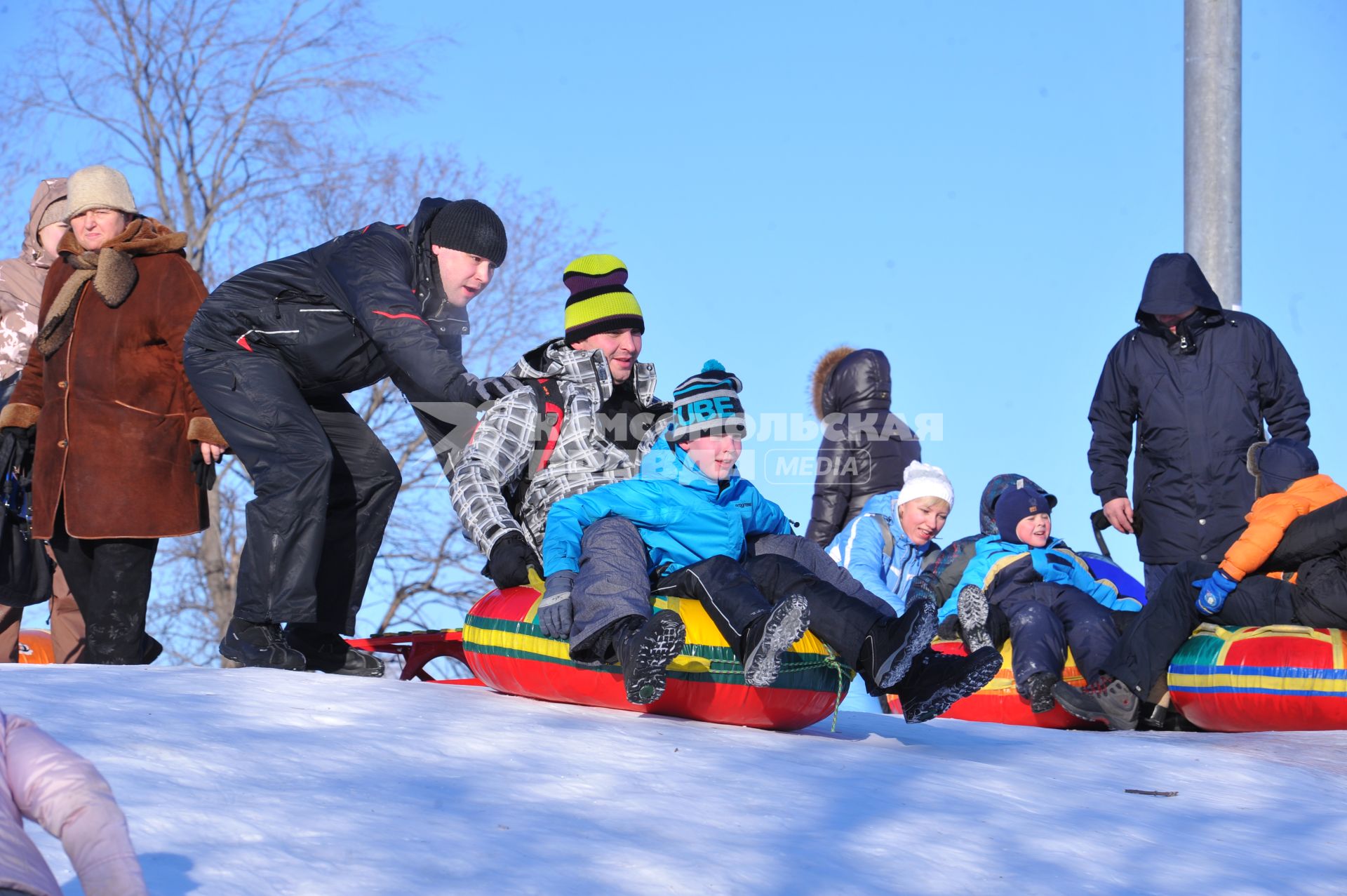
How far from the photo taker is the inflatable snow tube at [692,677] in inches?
169

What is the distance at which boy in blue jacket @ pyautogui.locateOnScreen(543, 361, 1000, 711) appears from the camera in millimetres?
3896

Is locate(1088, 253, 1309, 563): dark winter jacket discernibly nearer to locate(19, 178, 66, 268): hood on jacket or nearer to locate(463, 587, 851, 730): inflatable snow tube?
locate(463, 587, 851, 730): inflatable snow tube

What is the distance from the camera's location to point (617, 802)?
124 inches

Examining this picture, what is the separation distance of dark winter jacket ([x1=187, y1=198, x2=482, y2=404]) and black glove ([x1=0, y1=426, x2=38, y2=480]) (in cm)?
98

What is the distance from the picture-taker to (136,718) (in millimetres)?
3518

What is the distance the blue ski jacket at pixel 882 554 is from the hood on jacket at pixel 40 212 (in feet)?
11.7

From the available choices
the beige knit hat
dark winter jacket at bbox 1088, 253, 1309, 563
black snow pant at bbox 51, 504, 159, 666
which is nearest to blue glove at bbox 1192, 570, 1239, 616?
dark winter jacket at bbox 1088, 253, 1309, 563

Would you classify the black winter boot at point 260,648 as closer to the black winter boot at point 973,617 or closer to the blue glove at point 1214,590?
the black winter boot at point 973,617

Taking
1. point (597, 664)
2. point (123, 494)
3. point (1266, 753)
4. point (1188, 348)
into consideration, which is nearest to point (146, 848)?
point (597, 664)

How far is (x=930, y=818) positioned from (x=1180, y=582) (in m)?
2.79

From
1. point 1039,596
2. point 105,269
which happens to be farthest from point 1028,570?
point 105,269

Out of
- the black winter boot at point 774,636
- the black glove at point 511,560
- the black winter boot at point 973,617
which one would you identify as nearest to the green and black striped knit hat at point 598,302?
the black glove at point 511,560

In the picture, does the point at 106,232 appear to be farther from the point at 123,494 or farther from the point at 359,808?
the point at 359,808

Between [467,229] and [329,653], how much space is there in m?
1.57
